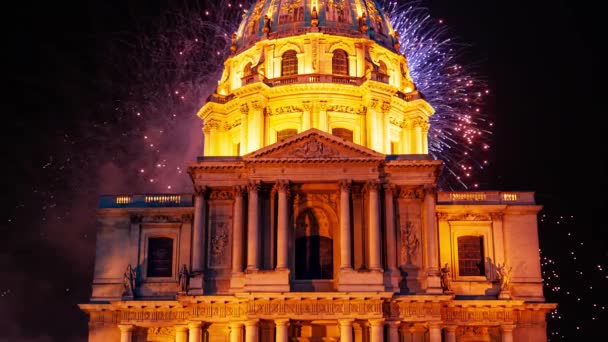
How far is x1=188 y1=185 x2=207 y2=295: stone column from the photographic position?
4325 centimetres

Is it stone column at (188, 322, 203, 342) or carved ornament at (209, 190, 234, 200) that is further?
carved ornament at (209, 190, 234, 200)

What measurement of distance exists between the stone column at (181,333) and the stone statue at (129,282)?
3209 mm

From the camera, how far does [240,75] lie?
5834cm

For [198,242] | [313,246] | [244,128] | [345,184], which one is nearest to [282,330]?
[313,246]

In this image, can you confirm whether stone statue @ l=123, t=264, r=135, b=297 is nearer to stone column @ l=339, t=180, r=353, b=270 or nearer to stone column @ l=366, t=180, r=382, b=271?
stone column @ l=339, t=180, r=353, b=270

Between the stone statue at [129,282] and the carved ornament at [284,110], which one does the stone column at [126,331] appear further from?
the carved ornament at [284,110]

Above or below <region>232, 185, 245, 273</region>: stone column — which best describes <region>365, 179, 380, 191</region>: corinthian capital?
above

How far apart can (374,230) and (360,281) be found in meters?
2.91

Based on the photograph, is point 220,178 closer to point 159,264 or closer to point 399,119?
point 159,264

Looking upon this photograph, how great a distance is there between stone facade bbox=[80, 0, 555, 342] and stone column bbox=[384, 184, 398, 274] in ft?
0.19

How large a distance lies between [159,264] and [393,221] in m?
13.6

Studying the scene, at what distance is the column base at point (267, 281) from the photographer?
41844 mm

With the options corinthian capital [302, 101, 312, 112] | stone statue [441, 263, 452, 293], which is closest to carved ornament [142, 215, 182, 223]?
corinthian capital [302, 101, 312, 112]

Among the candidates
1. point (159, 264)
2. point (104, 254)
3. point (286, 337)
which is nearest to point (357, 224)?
point (286, 337)
